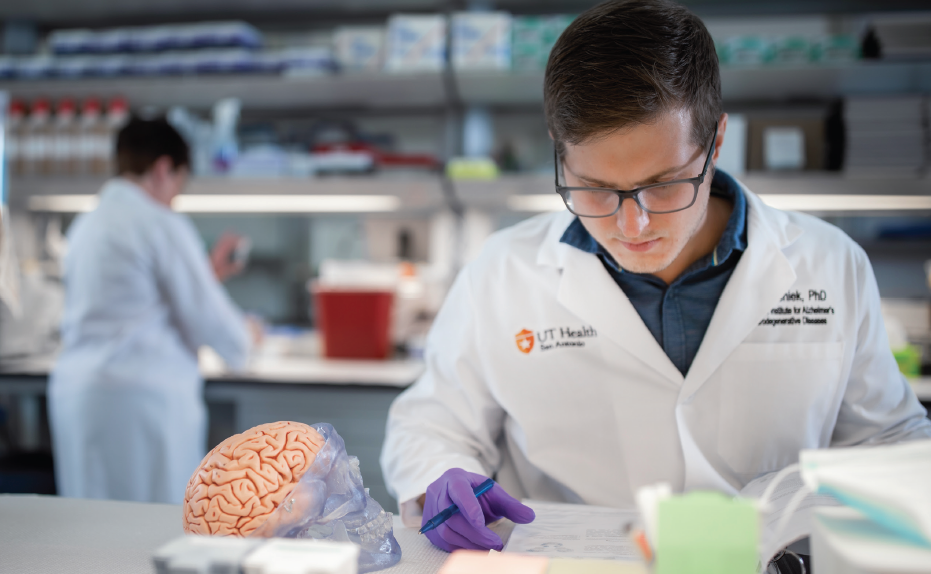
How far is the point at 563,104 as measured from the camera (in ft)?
3.36

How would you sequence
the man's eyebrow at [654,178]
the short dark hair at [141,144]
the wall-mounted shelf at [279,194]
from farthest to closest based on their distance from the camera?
the wall-mounted shelf at [279,194]
the short dark hair at [141,144]
the man's eyebrow at [654,178]

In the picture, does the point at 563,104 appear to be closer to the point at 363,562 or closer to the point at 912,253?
the point at 363,562

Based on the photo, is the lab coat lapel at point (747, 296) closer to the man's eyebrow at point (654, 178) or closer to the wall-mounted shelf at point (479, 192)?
the man's eyebrow at point (654, 178)

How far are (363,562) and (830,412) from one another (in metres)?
0.85

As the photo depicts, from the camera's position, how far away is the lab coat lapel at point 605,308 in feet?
3.83

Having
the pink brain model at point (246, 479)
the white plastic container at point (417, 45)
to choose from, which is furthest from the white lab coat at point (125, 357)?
the pink brain model at point (246, 479)

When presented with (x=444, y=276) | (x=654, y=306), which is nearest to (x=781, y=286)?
(x=654, y=306)

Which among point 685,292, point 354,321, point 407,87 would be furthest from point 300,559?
point 407,87

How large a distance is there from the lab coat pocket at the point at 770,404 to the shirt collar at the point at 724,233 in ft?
0.56

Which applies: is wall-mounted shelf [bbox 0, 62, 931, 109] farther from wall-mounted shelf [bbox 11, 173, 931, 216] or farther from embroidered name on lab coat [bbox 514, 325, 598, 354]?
embroidered name on lab coat [bbox 514, 325, 598, 354]

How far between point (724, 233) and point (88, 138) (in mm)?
2985

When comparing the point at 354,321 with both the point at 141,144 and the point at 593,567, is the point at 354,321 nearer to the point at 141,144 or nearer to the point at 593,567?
the point at 141,144

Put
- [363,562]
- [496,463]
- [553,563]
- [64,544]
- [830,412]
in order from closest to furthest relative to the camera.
→ [553,563]
[363,562]
[64,544]
[830,412]
[496,463]

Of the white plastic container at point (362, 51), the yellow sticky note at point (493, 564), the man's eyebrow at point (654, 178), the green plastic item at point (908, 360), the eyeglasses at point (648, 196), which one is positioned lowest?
the green plastic item at point (908, 360)
